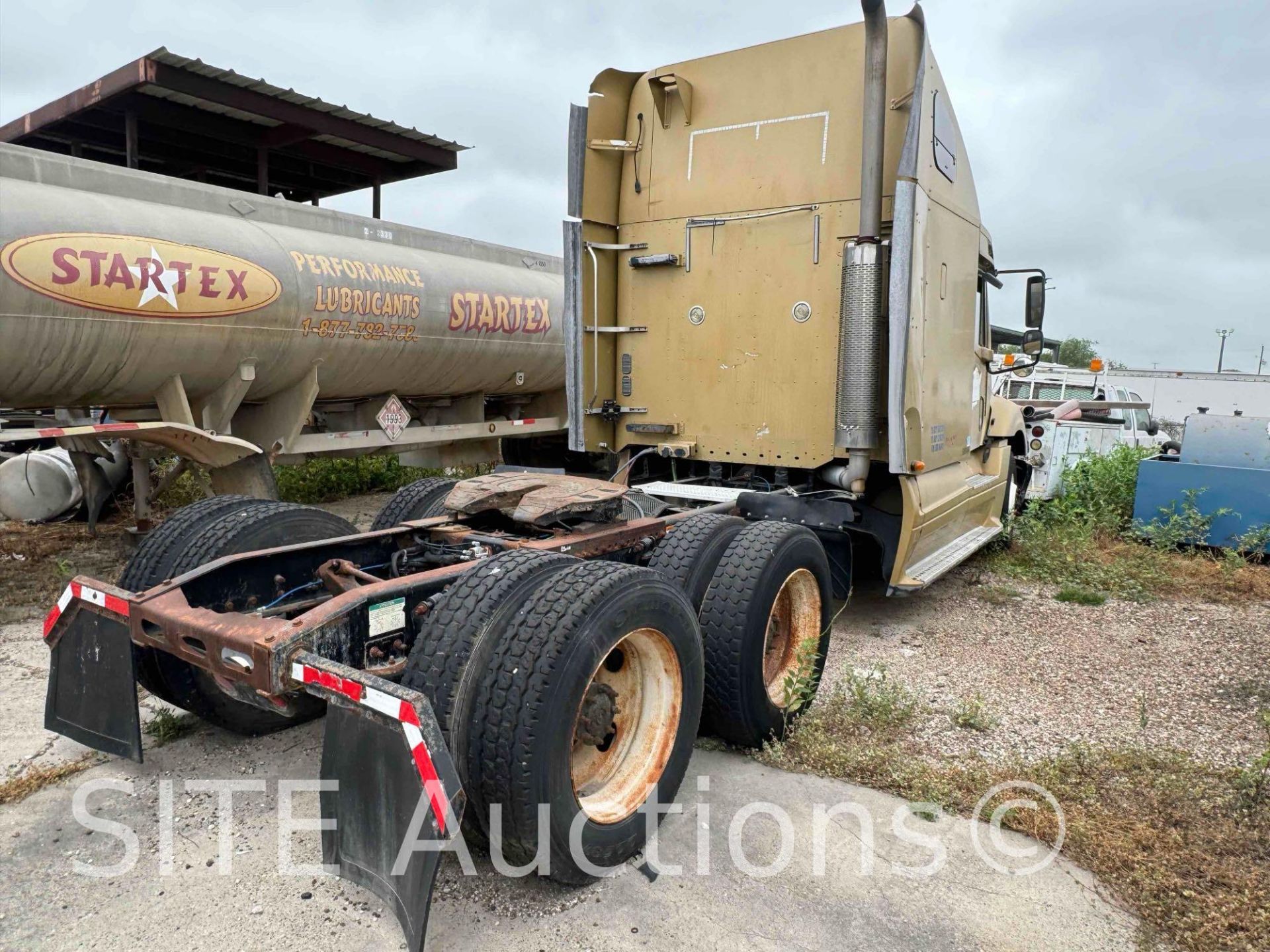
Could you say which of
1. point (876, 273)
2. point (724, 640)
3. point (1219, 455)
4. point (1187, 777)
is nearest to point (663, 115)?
point (876, 273)

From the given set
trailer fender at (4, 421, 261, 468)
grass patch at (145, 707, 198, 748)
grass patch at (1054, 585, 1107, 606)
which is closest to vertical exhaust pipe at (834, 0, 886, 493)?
grass patch at (1054, 585, 1107, 606)

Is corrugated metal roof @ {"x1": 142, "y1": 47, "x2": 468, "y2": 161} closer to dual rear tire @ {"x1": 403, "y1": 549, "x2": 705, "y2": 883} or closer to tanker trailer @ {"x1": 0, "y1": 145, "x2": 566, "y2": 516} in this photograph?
tanker trailer @ {"x1": 0, "y1": 145, "x2": 566, "y2": 516}

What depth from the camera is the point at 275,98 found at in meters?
9.46

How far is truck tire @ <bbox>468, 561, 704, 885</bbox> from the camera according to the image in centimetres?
240

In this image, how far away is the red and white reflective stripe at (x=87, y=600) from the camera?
9.47 ft

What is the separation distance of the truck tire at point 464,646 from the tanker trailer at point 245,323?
4527 mm

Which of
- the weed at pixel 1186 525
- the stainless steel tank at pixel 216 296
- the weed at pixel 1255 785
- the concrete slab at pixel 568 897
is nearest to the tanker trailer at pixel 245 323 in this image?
the stainless steel tank at pixel 216 296

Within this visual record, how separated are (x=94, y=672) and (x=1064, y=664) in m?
4.76

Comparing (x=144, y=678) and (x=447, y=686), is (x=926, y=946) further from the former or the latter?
(x=144, y=678)

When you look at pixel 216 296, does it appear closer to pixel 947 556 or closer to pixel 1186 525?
pixel 947 556

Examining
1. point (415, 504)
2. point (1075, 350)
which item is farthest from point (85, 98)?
point (1075, 350)

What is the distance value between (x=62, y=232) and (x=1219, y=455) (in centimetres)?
933

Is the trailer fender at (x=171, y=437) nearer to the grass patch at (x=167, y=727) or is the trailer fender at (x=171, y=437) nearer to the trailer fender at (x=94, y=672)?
the grass patch at (x=167, y=727)

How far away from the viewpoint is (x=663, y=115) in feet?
18.7
